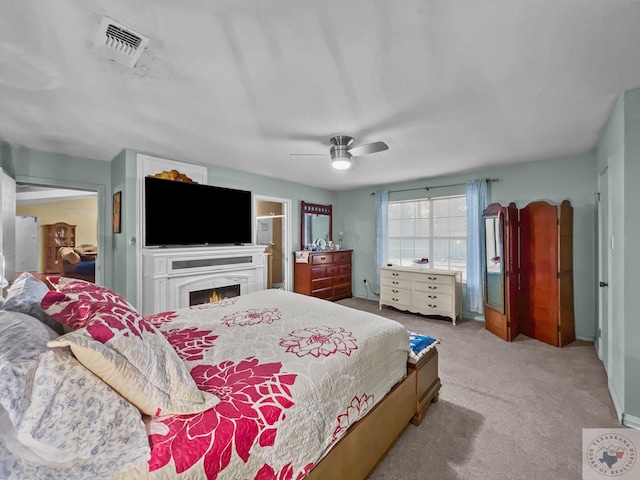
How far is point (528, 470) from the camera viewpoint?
1588mm

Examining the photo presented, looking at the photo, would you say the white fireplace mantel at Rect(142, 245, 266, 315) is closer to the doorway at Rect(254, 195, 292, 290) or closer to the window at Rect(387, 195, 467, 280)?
the doorway at Rect(254, 195, 292, 290)

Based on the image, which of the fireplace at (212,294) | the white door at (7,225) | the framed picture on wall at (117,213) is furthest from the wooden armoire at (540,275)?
the white door at (7,225)

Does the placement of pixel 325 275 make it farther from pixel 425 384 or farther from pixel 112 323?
pixel 112 323

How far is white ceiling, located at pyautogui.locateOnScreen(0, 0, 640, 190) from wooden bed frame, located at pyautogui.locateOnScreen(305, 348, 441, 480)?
2.01 metres

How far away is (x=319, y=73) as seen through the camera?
1.80 metres

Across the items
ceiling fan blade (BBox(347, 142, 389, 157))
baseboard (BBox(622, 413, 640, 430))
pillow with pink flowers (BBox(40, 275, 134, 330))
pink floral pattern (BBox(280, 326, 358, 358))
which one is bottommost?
baseboard (BBox(622, 413, 640, 430))

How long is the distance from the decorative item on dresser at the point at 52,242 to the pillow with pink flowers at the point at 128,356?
25.8 feet

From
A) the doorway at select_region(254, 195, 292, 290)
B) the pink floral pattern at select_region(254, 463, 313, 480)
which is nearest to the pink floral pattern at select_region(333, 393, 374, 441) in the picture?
the pink floral pattern at select_region(254, 463, 313, 480)

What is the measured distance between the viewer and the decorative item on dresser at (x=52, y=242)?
6.82 meters

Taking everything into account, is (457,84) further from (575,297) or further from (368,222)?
(368,222)

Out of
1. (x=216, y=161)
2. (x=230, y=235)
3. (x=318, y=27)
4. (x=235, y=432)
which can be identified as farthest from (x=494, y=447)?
(x=216, y=161)

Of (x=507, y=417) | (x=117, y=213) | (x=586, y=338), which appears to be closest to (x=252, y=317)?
(x=507, y=417)

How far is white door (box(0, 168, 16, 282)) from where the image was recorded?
2.70 m

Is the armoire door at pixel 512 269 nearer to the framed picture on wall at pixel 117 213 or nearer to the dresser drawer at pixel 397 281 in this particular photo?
the dresser drawer at pixel 397 281
